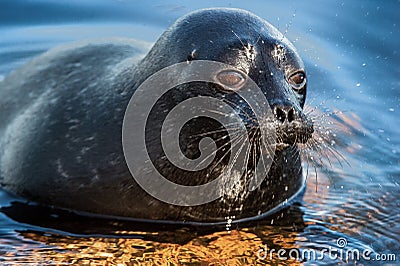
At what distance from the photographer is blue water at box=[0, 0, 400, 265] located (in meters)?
5.93

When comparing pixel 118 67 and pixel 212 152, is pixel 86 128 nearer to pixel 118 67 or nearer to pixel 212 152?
pixel 118 67

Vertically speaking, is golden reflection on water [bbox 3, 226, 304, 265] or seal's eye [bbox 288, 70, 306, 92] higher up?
seal's eye [bbox 288, 70, 306, 92]

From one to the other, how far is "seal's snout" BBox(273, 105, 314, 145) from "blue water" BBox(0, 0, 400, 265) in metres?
0.87

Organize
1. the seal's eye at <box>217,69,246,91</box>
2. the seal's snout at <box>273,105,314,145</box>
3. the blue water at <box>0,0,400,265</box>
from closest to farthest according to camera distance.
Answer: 1. the seal's snout at <box>273,105,314,145</box>
2. the seal's eye at <box>217,69,246,91</box>
3. the blue water at <box>0,0,400,265</box>

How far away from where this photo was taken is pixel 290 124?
5.33 meters

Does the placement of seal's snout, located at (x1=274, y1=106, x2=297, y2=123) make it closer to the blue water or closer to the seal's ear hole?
the seal's ear hole

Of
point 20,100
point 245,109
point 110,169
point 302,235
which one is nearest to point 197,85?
point 245,109

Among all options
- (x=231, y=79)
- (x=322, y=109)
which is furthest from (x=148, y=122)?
(x=322, y=109)

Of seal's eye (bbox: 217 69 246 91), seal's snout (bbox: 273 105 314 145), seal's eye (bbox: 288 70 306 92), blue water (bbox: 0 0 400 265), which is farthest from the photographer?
blue water (bbox: 0 0 400 265)

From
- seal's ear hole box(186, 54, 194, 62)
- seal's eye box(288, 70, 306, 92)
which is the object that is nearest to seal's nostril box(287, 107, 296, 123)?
seal's eye box(288, 70, 306, 92)

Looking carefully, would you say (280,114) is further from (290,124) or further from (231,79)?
(231,79)

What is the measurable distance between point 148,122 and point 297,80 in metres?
0.96

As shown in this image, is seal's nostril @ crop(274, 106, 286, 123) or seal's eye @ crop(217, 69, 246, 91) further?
seal's eye @ crop(217, 69, 246, 91)

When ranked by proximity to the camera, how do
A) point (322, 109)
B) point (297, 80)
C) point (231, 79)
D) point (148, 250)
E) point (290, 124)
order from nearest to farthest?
1. point (290, 124)
2. point (231, 79)
3. point (297, 80)
4. point (148, 250)
5. point (322, 109)
